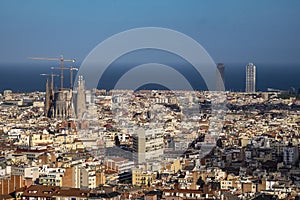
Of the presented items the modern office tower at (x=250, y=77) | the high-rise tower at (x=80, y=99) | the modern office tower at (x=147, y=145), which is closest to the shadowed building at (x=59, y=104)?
the high-rise tower at (x=80, y=99)

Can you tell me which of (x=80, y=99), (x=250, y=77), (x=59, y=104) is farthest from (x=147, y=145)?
(x=250, y=77)

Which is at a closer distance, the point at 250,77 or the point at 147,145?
the point at 147,145

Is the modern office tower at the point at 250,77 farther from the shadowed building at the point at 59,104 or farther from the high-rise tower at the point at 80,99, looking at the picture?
the high-rise tower at the point at 80,99

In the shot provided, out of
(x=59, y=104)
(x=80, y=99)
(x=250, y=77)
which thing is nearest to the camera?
(x=80, y=99)

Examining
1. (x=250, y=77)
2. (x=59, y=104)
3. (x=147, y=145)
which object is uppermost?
(x=250, y=77)

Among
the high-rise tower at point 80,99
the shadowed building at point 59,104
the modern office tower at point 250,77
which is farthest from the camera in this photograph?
the modern office tower at point 250,77

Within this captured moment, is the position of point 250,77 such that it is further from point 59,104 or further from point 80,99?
point 80,99

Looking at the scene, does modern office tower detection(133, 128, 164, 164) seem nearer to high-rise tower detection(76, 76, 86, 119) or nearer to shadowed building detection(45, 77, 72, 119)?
high-rise tower detection(76, 76, 86, 119)

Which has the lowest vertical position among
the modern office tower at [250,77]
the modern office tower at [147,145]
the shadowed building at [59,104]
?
the modern office tower at [147,145]
